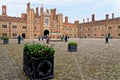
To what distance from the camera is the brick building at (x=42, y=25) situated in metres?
53.0

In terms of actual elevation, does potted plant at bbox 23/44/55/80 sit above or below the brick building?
below

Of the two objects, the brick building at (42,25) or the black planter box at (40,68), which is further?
the brick building at (42,25)

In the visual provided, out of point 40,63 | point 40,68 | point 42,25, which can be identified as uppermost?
point 42,25

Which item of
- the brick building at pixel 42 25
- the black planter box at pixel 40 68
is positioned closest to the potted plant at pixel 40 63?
the black planter box at pixel 40 68

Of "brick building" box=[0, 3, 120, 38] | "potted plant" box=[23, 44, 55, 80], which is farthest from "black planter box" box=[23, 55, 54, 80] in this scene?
"brick building" box=[0, 3, 120, 38]

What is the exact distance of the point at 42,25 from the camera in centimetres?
5862

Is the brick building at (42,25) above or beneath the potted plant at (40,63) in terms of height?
above

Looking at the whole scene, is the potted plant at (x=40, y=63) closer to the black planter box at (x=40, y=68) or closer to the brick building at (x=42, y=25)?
the black planter box at (x=40, y=68)

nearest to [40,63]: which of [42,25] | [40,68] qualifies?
[40,68]

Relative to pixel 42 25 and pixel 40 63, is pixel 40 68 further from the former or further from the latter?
pixel 42 25

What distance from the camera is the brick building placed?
2087 inches

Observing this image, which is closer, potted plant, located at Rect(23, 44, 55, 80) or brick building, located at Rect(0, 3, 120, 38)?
potted plant, located at Rect(23, 44, 55, 80)

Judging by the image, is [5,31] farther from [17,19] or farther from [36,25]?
[36,25]

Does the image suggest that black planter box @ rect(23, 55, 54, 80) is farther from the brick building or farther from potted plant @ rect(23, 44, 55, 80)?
the brick building
